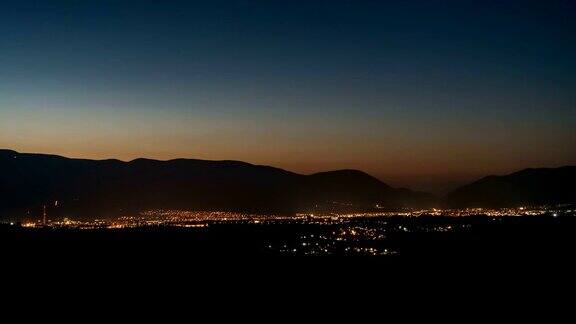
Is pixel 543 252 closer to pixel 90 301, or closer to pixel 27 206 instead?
pixel 90 301

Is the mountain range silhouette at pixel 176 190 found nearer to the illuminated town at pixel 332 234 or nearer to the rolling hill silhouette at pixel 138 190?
the rolling hill silhouette at pixel 138 190

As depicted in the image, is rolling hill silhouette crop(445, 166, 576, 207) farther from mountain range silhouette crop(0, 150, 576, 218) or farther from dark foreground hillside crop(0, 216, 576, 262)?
dark foreground hillside crop(0, 216, 576, 262)

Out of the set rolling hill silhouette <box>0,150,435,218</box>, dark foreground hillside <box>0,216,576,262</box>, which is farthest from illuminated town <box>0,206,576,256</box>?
rolling hill silhouette <box>0,150,435,218</box>

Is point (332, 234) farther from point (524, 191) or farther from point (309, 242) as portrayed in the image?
point (524, 191)

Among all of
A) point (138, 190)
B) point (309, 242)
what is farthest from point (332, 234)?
point (138, 190)

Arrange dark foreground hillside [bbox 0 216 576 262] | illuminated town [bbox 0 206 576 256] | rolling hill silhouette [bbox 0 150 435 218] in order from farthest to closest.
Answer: rolling hill silhouette [bbox 0 150 435 218] < illuminated town [bbox 0 206 576 256] < dark foreground hillside [bbox 0 216 576 262]

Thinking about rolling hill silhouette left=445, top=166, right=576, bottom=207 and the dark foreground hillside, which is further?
rolling hill silhouette left=445, top=166, right=576, bottom=207
